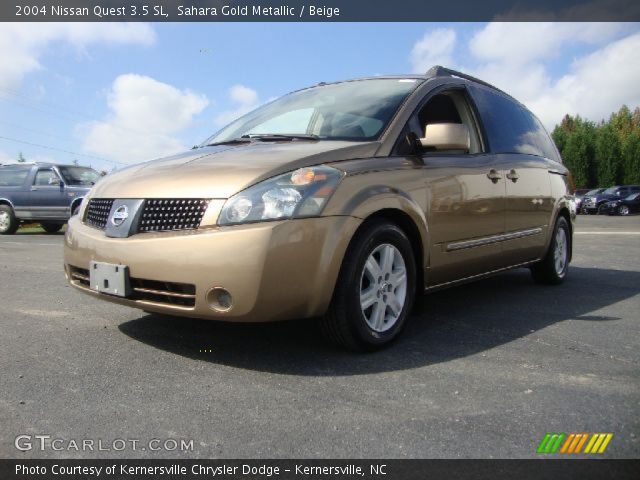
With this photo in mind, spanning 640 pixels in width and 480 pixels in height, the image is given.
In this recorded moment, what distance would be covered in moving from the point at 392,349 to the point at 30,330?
230 cm

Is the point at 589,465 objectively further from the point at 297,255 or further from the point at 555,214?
the point at 555,214

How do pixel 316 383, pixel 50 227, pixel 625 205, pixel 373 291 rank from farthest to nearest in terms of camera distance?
pixel 625 205
pixel 50 227
pixel 373 291
pixel 316 383

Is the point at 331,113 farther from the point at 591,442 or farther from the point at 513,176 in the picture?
the point at 591,442

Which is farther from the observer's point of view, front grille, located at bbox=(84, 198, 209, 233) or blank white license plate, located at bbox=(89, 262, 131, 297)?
blank white license plate, located at bbox=(89, 262, 131, 297)

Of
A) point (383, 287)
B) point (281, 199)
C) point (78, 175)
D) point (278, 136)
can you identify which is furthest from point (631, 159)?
point (281, 199)

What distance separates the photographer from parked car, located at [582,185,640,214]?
3092 centimetres

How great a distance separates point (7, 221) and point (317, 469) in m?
15.5

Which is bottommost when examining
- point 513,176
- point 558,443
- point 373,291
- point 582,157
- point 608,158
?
point 558,443

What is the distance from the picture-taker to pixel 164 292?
2.88m

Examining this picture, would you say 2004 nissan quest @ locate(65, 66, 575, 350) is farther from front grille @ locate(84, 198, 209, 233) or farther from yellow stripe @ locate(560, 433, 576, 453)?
yellow stripe @ locate(560, 433, 576, 453)

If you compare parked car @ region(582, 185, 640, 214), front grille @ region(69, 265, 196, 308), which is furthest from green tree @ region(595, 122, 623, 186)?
front grille @ region(69, 265, 196, 308)

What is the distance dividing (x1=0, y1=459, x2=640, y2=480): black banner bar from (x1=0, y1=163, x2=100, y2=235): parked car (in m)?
13.3

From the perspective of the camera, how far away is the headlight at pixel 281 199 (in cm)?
275

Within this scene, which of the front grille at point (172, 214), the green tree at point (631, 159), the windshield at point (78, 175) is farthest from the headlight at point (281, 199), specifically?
the green tree at point (631, 159)
